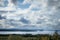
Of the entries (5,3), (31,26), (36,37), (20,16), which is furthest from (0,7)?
(36,37)

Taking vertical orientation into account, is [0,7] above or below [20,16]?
above

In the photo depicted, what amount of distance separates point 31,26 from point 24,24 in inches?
6.1

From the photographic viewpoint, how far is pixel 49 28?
10.7 ft

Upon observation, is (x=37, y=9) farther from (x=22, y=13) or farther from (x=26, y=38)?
(x=26, y=38)

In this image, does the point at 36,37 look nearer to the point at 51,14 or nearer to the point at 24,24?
the point at 24,24

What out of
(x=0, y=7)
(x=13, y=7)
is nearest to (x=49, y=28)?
(x=13, y=7)

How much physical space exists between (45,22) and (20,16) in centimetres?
54

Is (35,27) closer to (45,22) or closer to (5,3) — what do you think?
(45,22)

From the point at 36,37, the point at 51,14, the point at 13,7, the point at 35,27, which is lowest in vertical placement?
the point at 36,37

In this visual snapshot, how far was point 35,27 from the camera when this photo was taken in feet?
10.7

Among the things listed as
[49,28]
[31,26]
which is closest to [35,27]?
[31,26]

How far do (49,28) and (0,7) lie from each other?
1128mm

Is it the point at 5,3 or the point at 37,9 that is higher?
the point at 5,3

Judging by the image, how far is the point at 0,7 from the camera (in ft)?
10.8
